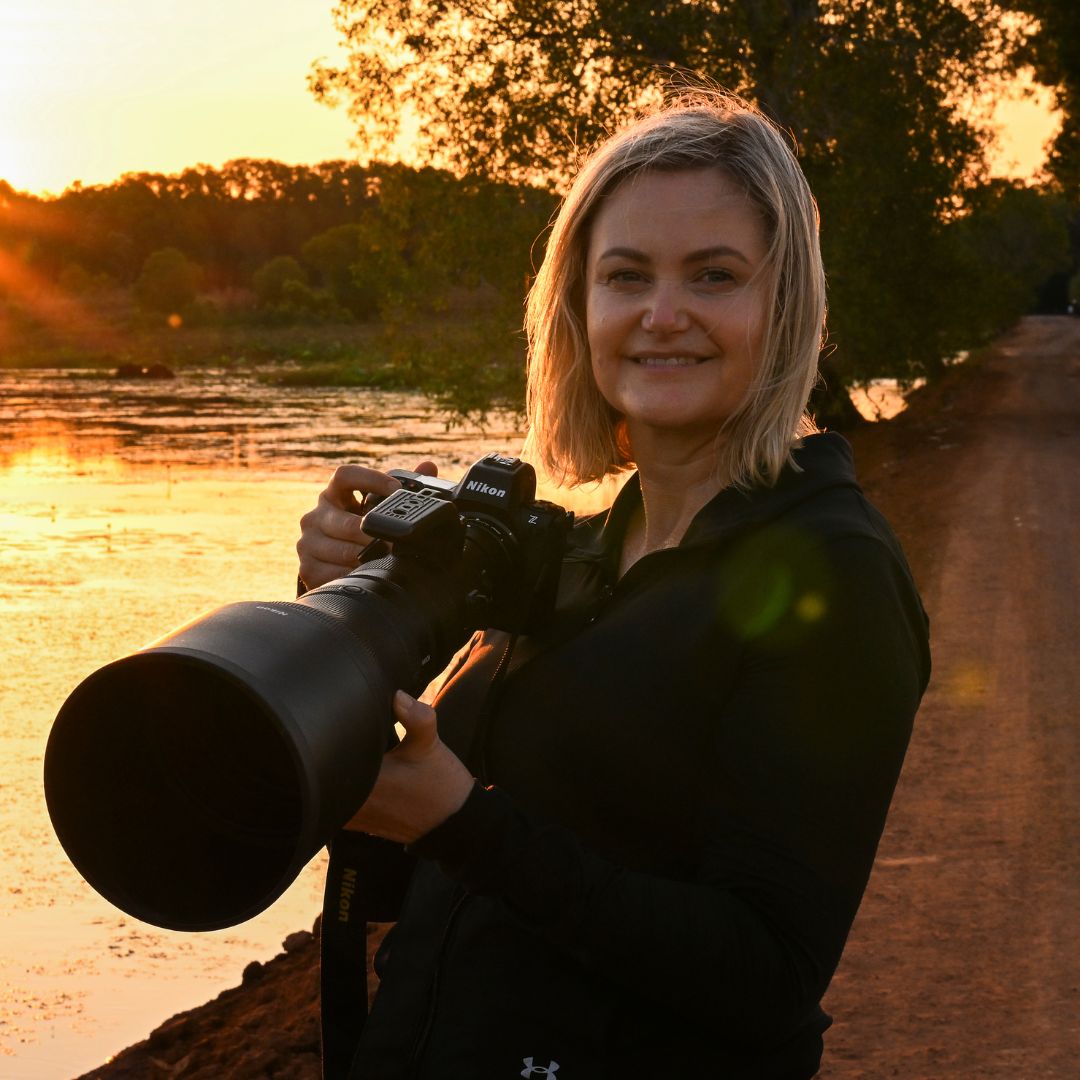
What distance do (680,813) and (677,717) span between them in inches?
3.9

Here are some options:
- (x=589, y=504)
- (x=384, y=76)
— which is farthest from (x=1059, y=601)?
(x=384, y=76)

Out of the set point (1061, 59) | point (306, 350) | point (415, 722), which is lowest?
point (306, 350)

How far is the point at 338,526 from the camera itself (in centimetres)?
185

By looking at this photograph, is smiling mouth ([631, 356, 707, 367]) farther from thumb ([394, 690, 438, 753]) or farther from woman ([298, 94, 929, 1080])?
thumb ([394, 690, 438, 753])

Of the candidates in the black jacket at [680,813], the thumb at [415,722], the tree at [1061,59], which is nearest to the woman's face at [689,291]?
the black jacket at [680,813]

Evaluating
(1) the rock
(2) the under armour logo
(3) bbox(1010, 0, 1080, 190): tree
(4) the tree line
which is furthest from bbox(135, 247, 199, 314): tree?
(2) the under armour logo

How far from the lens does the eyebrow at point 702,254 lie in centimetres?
162

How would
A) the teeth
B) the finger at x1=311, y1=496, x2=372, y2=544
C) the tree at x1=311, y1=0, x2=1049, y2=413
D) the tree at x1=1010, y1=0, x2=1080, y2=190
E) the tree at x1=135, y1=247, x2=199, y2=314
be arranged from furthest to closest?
the tree at x1=135, y1=247, x2=199, y2=314
the tree at x1=1010, y1=0, x2=1080, y2=190
the tree at x1=311, y1=0, x2=1049, y2=413
the finger at x1=311, y1=496, x2=372, y2=544
the teeth

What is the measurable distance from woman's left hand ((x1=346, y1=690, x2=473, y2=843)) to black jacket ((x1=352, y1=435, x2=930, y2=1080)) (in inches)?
0.8

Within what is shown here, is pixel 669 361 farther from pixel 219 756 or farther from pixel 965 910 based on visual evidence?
pixel 965 910

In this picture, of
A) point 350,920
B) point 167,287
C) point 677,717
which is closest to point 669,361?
point 677,717

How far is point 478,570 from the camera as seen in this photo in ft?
5.62

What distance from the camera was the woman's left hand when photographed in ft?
4.52

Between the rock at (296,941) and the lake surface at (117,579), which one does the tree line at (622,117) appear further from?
the rock at (296,941)
